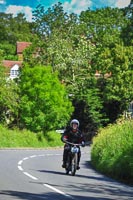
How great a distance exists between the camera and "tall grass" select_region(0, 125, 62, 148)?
54938 mm

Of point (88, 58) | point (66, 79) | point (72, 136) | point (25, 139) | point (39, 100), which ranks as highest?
point (88, 58)

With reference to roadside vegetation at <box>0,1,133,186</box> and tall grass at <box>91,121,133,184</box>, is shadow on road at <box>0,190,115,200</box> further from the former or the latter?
roadside vegetation at <box>0,1,133,186</box>

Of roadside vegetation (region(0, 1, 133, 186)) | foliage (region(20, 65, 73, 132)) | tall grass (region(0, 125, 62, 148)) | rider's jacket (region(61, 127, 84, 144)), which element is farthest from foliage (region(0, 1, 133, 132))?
rider's jacket (region(61, 127, 84, 144))

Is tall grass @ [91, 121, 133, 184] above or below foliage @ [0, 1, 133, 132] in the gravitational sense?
below

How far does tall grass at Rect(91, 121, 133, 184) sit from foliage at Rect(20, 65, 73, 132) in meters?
33.5

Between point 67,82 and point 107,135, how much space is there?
46785mm

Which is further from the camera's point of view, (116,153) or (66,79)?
(66,79)

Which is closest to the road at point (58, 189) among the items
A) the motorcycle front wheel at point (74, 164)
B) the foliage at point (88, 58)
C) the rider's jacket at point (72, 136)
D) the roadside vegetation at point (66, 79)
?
the motorcycle front wheel at point (74, 164)

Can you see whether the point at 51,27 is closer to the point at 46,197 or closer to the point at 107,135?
the point at 107,135

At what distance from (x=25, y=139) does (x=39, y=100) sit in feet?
21.2

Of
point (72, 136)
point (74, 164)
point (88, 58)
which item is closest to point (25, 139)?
point (88, 58)

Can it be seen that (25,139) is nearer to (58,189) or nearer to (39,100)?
(39,100)

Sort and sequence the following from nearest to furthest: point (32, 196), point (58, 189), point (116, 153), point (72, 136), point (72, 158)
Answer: point (32, 196) → point (58, 189) → point (72, 158) → point (72, 136) → point (116, 153)

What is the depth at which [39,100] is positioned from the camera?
6225 cm
